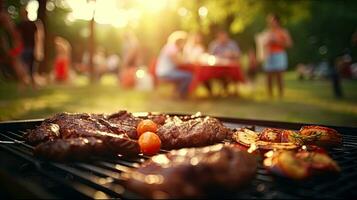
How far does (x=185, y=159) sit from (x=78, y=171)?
0.70 metres

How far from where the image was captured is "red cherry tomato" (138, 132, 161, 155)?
8.84 ft

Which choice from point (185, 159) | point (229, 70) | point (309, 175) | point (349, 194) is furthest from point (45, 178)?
point (229, 70)

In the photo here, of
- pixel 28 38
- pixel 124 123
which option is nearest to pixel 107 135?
pixel 124 123

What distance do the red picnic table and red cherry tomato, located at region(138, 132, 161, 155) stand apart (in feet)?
31.4

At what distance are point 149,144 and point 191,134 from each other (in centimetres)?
33

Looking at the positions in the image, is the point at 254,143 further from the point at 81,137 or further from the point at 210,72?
the point at 210,72

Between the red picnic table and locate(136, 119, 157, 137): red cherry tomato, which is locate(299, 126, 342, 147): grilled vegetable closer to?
locate(136, 119, 157, 137): red cherry tomato

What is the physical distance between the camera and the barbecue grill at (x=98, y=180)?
1.86m

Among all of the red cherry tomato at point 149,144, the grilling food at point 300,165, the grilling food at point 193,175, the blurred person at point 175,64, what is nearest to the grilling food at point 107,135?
the red cherry tomato at point 149,144

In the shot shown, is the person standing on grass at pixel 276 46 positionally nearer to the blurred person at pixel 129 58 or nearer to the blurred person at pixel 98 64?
the blurred person at pixel 129 58

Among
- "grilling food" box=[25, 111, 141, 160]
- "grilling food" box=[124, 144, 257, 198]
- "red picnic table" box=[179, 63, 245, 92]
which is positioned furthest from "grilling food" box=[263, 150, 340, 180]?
"red picnic table" box=[179, 63, 245, 92]

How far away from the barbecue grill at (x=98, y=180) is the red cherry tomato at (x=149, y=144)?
80mm

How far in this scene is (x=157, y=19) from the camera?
42.3m

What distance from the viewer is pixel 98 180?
197cm
